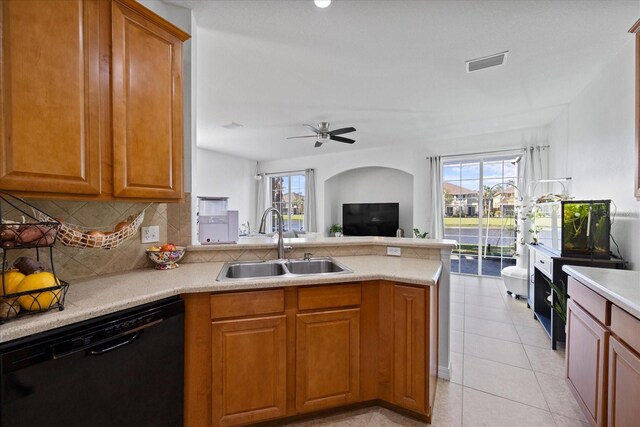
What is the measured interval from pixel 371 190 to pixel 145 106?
5791 mm

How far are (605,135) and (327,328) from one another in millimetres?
3186

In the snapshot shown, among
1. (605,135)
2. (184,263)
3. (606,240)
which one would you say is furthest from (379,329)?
(605,135)

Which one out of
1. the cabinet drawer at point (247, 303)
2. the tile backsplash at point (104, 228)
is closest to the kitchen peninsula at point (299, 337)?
the cabinet drawer at point (247, 303)

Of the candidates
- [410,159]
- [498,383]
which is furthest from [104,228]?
[410,159]

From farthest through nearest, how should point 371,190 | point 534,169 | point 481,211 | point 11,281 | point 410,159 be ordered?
1. point 371,190
2. point 410,159
3. point 481,211
4. point 534,169
5. point 11,281

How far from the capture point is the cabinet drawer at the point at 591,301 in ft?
4.36

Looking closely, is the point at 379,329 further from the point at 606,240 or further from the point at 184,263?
the point at 606,240

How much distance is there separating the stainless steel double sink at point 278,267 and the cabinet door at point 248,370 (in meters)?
0.41

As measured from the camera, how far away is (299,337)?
160 cm

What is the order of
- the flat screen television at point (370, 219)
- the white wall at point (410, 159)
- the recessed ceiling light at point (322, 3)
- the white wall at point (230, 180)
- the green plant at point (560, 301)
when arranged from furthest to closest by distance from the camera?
the white wall at point (230, 180) → the flat screen television at point (370, 219) → the white wall at point (410, 159) → the green plant at point (560, 301) → the recessed ceiling light at point (322, 3)

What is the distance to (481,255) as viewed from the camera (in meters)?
5.23

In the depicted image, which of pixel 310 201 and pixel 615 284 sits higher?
pixel 310 201

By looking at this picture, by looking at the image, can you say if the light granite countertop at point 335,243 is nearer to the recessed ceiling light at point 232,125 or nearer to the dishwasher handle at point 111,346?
the dishwasher handle at point 111,346

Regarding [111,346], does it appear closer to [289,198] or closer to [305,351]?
[305,351]
